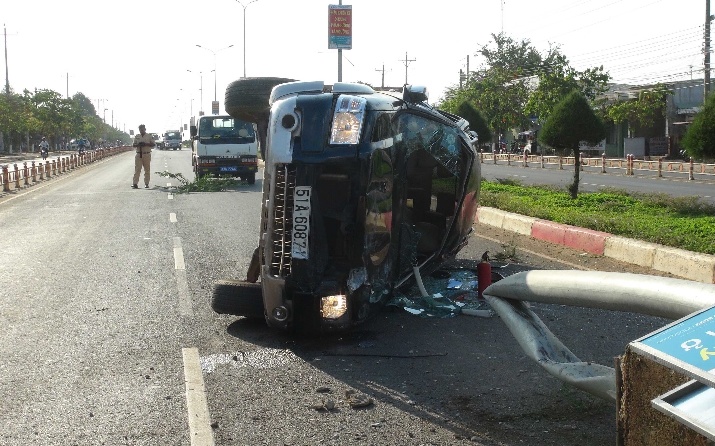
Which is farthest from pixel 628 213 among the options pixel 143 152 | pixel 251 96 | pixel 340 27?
pixel 340 27

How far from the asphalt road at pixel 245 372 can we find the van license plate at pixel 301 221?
0.78 m

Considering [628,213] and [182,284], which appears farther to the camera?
[628,213]

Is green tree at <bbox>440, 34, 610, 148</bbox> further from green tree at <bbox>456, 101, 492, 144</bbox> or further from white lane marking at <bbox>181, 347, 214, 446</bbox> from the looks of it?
white lane marking at <bbox>181, 347, 214, 446</bbox>

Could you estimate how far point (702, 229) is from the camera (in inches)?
492

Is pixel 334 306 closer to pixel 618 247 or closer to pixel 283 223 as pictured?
pixel 283 223

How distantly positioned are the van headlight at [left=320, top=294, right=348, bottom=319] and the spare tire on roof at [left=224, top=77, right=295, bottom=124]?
2.57m

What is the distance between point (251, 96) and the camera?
8.57m

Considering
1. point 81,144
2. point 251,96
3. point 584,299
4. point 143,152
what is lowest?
point 584,299

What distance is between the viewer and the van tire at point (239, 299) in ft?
24.1

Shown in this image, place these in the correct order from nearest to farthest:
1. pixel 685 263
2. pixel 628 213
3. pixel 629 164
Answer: pixel 685 263 < pixel 628 213 < pixel 629 164

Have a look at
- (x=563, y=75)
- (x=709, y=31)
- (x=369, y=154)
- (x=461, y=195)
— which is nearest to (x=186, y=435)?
(x=369, y=154)

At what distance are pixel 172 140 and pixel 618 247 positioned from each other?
9722 cm

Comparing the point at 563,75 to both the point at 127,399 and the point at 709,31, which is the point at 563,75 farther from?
the point at 127,399

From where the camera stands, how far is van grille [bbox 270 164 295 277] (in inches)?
257
